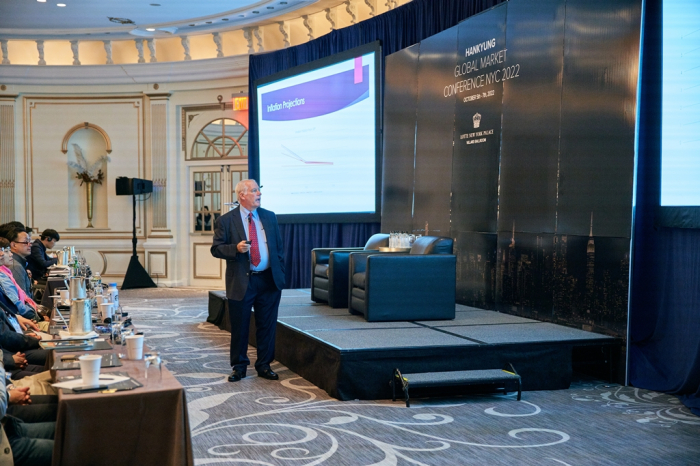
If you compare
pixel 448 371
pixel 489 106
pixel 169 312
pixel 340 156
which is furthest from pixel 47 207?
pixel 448 371

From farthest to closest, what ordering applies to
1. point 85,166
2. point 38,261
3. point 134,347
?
point 85,166 → point 38,261 → point 134,347

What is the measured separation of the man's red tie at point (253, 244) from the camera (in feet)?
15.6

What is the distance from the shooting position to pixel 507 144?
6039 mm

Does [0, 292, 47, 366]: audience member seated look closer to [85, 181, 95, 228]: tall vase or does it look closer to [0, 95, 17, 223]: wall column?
[85, 181, 95, 228]: tall vase

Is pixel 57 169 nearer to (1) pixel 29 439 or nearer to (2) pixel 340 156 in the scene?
(2) pixel 340 156

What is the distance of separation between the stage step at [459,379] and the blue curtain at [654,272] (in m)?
0.94

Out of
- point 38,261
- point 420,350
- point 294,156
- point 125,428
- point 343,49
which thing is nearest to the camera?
point 125,428

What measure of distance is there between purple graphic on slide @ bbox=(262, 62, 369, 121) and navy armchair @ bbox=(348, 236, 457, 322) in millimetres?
3501

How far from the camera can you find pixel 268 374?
488 cm

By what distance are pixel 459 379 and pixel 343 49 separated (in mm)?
6049

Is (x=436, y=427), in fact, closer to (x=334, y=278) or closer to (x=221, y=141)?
(x=334, y=278)

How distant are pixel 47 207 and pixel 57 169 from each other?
26.6 inches

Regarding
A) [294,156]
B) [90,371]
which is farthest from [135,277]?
[90,371]

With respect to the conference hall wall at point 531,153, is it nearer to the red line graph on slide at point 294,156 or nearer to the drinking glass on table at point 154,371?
the red line graph on slide at point 294,156
